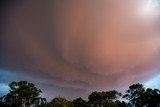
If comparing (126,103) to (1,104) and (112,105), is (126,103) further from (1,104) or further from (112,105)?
(1,104)

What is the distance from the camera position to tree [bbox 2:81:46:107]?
13050cm

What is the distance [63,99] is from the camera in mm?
112625

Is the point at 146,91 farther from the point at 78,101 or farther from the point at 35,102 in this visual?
the point at 35,102

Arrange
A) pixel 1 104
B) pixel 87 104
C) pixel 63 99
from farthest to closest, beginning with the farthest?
1. pixel 87 104
2. pixel 1 104
3. pixel 63 99

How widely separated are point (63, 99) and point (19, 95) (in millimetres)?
27443

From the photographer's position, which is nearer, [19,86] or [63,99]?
[63,99]

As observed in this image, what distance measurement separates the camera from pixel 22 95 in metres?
133

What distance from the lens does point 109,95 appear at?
13625 centimetres

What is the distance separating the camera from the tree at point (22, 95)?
5138 inches

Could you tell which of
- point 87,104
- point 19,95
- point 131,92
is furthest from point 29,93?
point 131,92

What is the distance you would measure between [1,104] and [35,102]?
15340 millimetres

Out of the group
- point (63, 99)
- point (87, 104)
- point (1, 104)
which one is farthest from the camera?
point (87, 104)

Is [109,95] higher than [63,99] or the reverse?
higher

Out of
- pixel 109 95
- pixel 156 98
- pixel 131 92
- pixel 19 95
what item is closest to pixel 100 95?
pixel 109 95
